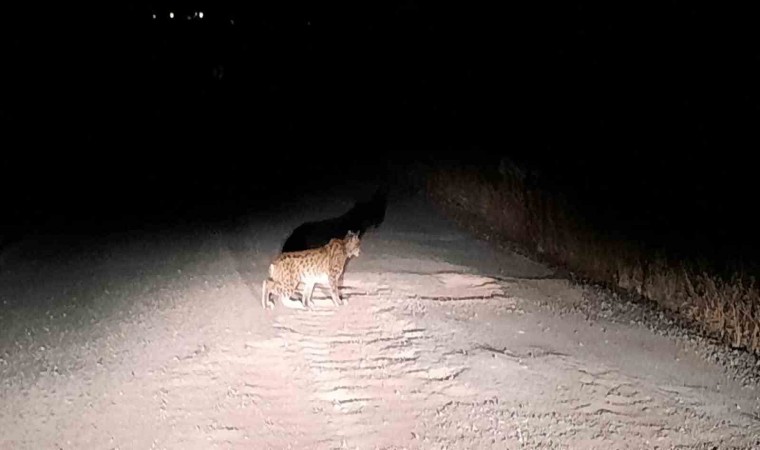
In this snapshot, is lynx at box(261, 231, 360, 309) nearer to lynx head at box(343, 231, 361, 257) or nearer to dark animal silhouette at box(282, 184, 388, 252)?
lynx head at box(343, 231, 361, 257)

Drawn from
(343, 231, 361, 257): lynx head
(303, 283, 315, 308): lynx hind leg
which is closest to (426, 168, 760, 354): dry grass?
(343, 231, 361, 257): lynx head

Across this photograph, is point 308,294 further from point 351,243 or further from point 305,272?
point 351,243

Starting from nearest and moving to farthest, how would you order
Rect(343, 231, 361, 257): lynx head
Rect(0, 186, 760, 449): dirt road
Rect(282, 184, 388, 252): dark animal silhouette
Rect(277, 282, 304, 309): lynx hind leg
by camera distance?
Rect(0, 186, 760, 449): dirt road
Rect(277, 282, 304, 309): lynx hind leg
Rect(343, 231, 361, 257): lynx head
Rect(282, 184, 388, 252): dark animal silhouette

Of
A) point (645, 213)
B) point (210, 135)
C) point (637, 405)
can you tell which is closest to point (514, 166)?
point (645, 213)

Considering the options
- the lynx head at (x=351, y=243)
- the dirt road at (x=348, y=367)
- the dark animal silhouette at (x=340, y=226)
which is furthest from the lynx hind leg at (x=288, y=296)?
the dark animal silhouette at (x=340, y=226)

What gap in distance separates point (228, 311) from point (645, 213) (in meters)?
7.29

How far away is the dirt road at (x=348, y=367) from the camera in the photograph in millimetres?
6941

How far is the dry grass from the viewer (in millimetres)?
9883

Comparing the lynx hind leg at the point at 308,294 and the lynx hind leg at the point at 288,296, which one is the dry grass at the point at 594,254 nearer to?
the lynx hind leg at the point at 308,294

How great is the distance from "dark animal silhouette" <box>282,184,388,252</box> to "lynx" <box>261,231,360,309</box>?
245 centimetres

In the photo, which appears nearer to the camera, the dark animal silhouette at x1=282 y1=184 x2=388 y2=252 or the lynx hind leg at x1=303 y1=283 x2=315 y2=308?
the lynx hind leg at x1=303 y1=283 x2=315 y2=308

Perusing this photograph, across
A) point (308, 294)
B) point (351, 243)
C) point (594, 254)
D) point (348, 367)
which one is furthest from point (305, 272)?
point (594, 254)

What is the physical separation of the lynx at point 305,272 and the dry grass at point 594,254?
12.6 ft

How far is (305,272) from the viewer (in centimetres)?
972
